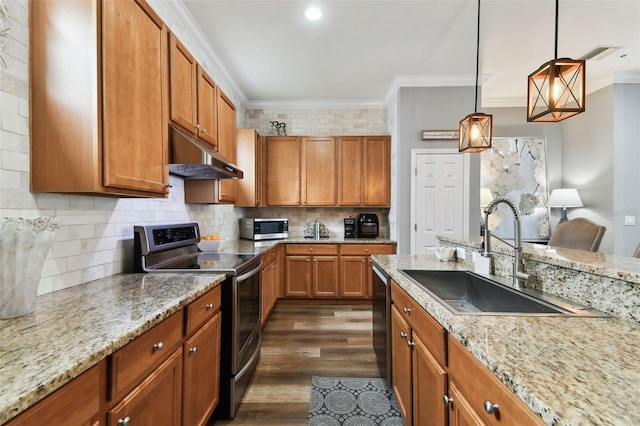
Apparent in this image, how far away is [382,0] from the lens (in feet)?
7.82

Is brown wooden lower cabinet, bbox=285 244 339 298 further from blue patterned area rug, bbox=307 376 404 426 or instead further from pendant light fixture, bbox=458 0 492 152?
pendant light fixture, bbox=458 0 492 152

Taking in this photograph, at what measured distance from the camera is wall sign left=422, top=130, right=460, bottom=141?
12.3 feet

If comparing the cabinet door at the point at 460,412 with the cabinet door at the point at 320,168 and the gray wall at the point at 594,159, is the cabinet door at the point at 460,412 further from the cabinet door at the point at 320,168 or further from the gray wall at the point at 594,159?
the gray wall at the point at 594,159

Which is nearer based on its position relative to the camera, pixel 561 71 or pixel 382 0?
pixel 561 71

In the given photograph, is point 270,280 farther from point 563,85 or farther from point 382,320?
point 563,85

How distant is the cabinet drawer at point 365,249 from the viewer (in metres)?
3.98

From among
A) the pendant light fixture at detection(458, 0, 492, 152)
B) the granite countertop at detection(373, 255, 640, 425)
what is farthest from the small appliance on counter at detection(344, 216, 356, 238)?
the granite countertop at detection(373, 255, 640, 425)

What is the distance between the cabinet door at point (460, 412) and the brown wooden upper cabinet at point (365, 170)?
3.36m

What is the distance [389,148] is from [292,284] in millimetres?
2433

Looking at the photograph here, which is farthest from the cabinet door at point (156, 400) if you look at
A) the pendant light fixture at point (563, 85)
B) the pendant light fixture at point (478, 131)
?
the pendant light fixture at point (478, 131)

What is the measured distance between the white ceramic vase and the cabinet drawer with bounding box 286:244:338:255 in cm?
310

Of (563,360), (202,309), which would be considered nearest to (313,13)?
(202,309)

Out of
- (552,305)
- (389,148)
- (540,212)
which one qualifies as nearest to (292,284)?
(389,148)

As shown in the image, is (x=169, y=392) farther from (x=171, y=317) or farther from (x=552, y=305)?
(x=552, y=305)
